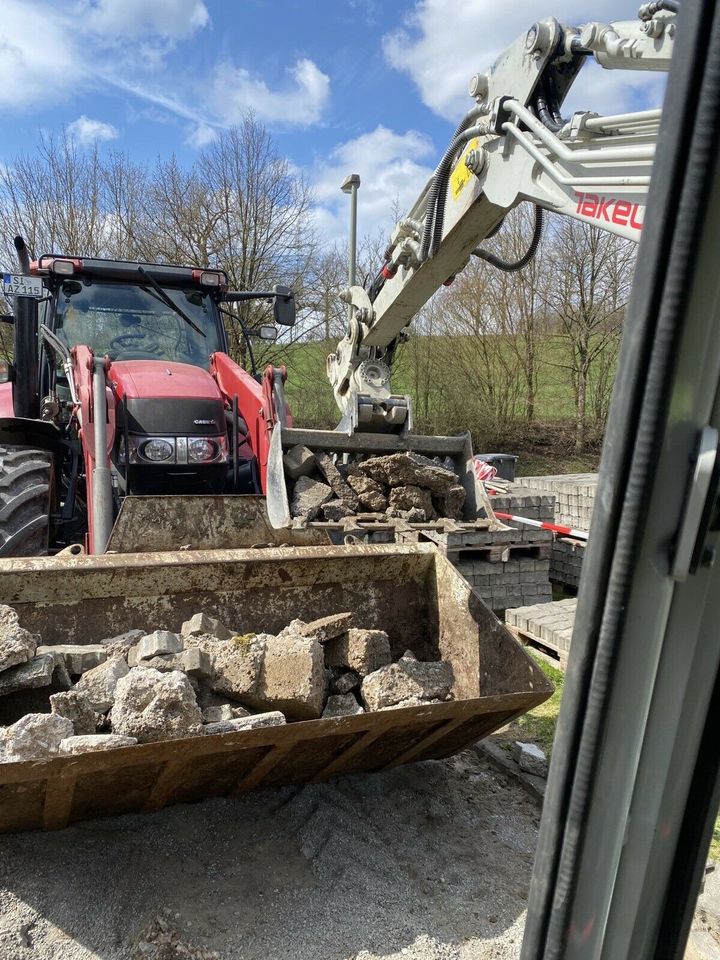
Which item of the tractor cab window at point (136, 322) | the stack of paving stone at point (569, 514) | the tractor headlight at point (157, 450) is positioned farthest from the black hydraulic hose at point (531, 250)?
the stack of paving stone at point (569, 514)

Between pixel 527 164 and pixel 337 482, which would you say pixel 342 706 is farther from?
pixel 337 482

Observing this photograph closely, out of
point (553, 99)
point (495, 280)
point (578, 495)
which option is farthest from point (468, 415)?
point (553, 99)

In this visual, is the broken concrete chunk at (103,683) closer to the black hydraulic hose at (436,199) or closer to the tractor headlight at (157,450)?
the tractor headlight at (157,450)

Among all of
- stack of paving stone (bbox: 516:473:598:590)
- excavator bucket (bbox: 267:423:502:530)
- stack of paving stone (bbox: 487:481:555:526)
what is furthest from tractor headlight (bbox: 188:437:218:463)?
stack of paving stone (bbox: 516:473:598:590)

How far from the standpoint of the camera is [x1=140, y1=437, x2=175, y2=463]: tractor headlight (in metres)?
4.91

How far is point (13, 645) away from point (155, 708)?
0.70m

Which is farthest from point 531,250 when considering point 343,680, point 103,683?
point 103,683

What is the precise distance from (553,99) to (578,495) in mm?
4587

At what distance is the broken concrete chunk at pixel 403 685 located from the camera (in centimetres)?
294

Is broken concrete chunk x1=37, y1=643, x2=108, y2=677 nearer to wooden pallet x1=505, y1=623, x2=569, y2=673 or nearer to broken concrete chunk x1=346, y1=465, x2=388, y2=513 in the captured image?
wooden pallet x1=505, y1=623, x2=569, y2=673

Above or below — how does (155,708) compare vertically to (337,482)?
below

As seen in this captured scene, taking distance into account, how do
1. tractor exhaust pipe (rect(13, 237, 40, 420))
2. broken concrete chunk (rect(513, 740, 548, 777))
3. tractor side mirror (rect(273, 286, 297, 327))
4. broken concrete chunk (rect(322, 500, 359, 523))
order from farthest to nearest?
tractor side mirror (rect(273, 286, 297, 327)) < broken concrete chunk (rect(322, 500, 359, 523)) < tractor exhaust pipe (rect(13, 237, 40, 420)) < broken concrete chunk (rect(513, 740, 548, 777))

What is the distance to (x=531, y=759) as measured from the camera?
3492 mm

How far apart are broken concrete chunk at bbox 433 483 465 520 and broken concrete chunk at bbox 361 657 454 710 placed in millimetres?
2735
